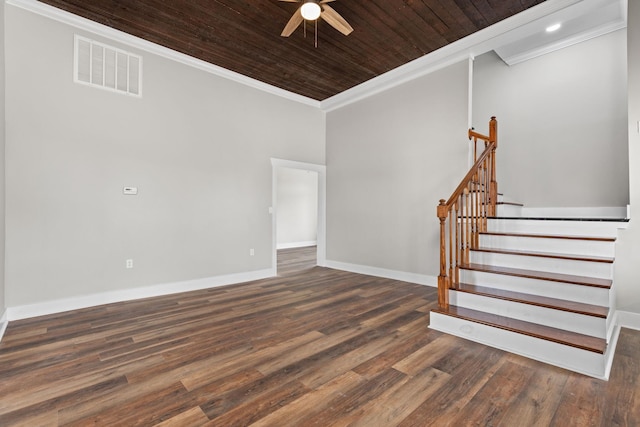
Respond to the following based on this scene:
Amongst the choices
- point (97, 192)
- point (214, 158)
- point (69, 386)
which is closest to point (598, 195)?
point (214, 158)

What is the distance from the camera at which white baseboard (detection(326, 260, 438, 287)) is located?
4539 millimetres

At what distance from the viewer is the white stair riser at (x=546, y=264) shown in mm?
2654

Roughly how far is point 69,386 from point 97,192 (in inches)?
97.1

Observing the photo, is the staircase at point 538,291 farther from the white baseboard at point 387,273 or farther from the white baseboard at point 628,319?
the white baseboard at point 387,273

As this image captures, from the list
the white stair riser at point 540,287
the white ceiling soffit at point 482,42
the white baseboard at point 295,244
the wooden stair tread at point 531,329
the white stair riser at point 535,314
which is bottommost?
the white baseboard at point 295,244

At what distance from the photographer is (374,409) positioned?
5.65ft

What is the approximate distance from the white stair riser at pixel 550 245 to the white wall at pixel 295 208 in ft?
20.3

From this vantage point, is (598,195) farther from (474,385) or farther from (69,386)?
(69,386)

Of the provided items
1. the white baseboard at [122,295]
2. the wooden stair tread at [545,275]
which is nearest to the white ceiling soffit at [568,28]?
the wooden stair tread at [545,275]

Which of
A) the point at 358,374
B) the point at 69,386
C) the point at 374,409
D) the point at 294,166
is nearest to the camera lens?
the point at 374,409

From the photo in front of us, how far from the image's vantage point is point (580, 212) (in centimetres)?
438

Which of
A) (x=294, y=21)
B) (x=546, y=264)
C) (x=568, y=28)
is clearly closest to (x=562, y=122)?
(x=568, y=28)

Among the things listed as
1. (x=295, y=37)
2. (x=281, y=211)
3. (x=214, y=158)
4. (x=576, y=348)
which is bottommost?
(x=576, y=348)

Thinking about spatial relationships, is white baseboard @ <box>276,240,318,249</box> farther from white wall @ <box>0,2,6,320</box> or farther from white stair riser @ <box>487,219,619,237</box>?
white wall @ <box>0,2,6,320</box>
